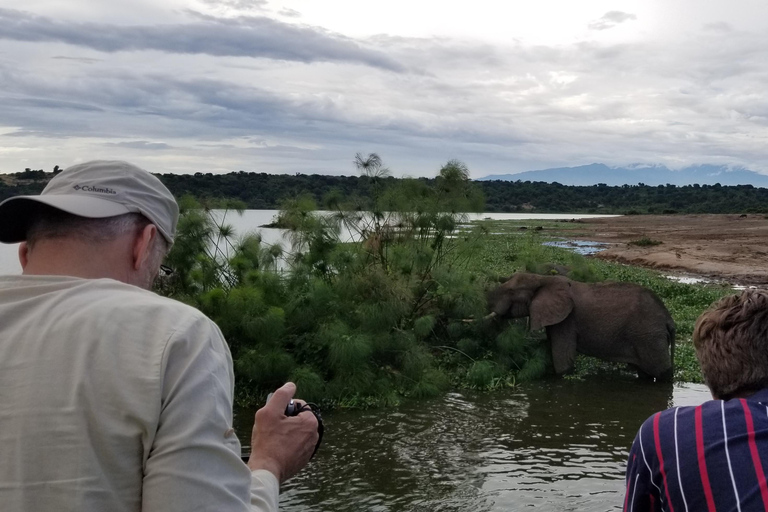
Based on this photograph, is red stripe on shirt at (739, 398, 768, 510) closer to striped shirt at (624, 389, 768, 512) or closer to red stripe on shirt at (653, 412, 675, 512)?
striped shirt at (624, 389, 768, 512)

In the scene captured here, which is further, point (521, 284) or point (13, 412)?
point (521, 284)

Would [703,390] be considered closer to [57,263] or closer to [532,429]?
[532,429]

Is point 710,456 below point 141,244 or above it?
below

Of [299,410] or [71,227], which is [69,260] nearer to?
[71,227]

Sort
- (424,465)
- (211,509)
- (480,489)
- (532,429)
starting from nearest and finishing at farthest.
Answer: (211,509), (480,489), (424,465), (532,429)

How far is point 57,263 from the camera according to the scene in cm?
168

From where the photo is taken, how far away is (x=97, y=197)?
1705 millimetres

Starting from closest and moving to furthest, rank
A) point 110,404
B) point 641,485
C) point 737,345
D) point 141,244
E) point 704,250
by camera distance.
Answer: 1. point 110,404
2. point 141,244
3. point 737,345
4. point 641,485
5. point 704,250

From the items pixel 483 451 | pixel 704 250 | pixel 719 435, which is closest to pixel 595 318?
pixel 483 451

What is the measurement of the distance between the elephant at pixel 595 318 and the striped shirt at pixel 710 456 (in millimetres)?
8273

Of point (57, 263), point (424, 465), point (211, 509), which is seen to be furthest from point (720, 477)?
point (424, 465)

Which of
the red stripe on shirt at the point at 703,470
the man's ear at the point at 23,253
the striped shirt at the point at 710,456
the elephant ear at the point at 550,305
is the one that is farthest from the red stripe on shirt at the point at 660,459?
the elephant ear at the point at 550,305

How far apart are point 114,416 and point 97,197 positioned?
19.3 inches

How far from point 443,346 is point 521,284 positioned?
1.43 m
